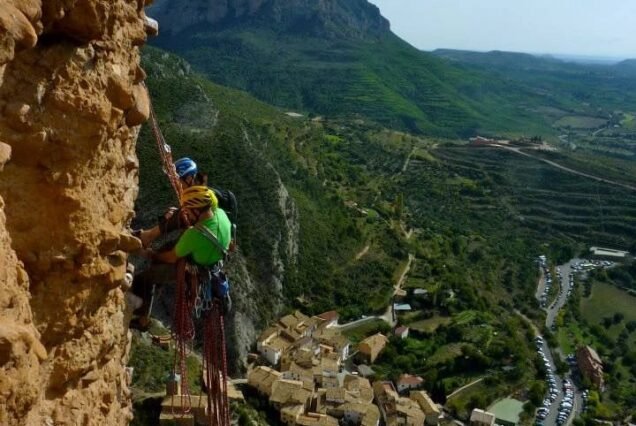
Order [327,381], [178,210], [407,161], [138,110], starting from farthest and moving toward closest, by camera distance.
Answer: [407,161] → [327,381] → [178,210] → [138,110]

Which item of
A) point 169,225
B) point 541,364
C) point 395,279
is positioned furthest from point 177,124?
point 169,225

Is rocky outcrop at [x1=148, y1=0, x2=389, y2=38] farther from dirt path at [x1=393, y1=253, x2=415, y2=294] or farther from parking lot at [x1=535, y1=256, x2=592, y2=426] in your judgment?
parking lot at [x1=535, y1=256, x2=592, y2=426]

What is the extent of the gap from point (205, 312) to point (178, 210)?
4.57ft

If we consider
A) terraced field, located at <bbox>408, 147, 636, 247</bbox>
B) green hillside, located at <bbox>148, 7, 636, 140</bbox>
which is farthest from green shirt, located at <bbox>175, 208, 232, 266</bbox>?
green hillside, located at <bbox>148, 7, 636, 140</bbox>

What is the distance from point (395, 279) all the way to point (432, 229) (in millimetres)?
16945

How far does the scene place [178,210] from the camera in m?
6.55

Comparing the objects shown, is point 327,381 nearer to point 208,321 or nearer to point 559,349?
point 559,349

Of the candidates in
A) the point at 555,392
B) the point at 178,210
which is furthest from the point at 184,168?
the point at 555,392

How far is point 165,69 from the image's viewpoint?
167ft

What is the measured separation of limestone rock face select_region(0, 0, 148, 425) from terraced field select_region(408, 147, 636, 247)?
65.1 meters

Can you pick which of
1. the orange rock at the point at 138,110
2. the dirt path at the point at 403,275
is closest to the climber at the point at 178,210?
the orange rock at the point at 138,110

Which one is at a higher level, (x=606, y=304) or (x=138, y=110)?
(x=138, y=110)

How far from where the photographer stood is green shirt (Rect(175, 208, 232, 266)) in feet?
20.7

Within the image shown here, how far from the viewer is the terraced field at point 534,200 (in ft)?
228
